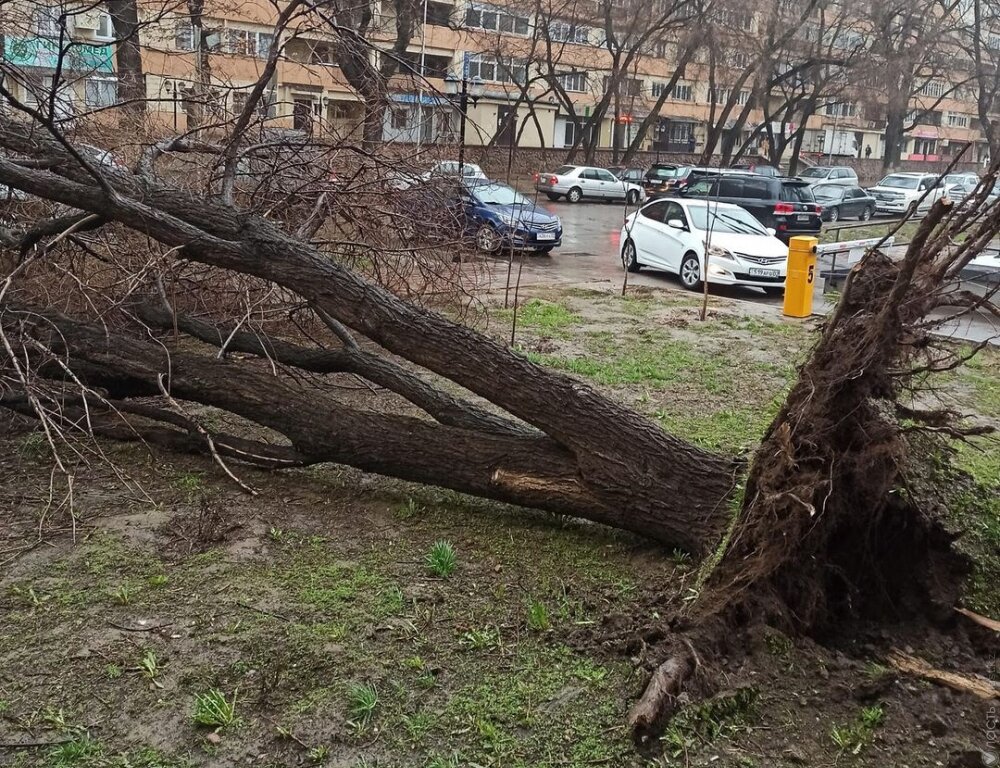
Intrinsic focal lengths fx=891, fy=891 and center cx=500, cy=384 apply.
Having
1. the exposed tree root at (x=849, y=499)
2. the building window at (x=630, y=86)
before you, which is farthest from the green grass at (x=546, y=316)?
the building window at (x=630, y=86)

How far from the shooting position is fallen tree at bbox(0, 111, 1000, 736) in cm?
351

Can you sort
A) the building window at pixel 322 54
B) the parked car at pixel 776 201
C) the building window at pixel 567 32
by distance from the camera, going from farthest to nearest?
the building window at pixel 567 32, the parked car at pixel 776 201, the building window at pixel 322 54

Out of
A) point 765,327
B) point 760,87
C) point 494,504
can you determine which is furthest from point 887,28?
point 494,504

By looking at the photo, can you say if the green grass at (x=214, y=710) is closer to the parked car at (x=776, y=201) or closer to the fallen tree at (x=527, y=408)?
the fallen tree at (x=527, y=408)

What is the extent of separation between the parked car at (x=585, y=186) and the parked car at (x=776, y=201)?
1231cm

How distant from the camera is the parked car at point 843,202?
2845cm

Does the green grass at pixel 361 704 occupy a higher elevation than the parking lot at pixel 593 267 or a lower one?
lower

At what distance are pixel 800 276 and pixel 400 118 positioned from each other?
19.8 ft

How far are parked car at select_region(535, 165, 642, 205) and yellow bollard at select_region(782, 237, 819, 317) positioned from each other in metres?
22.7

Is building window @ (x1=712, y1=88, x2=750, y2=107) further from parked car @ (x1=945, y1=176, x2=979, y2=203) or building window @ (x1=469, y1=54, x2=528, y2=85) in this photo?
parked car @ (x1=945, y1=176, x2=979, y2=203)

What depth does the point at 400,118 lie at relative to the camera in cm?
811

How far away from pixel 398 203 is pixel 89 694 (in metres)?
5.47

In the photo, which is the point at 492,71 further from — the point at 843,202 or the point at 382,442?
the point at 382,442

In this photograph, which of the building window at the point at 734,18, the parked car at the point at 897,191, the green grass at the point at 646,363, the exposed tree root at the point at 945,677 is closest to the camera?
the exposed tree root at the point at 945,677
